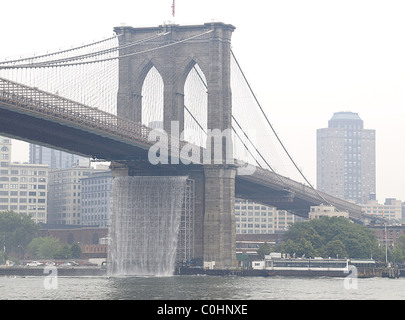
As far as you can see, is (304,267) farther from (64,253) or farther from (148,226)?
(64,253)

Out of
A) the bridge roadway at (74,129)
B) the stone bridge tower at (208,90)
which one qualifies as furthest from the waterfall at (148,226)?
the stone bridge tower at (208,90)

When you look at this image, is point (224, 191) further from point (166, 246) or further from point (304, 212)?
point (304, 212)

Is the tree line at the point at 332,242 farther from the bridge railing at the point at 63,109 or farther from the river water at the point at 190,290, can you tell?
the bridge railing at the point at 63,109

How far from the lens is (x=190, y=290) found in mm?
81312

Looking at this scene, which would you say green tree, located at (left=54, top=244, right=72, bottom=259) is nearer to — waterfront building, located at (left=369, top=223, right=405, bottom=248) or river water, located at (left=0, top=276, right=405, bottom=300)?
waterfront building, located at (left=369, top=223, right=405, bottom=248)

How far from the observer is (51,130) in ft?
288

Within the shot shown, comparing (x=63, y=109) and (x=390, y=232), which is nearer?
(x=63, y=109)

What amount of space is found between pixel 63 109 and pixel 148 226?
88.0ft

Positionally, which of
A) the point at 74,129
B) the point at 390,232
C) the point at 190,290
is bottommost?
the point at 190,290

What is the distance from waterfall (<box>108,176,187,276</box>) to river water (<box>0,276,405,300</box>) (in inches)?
266

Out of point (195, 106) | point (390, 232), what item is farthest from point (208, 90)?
point (390, 232)

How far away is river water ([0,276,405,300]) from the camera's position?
246 feet
